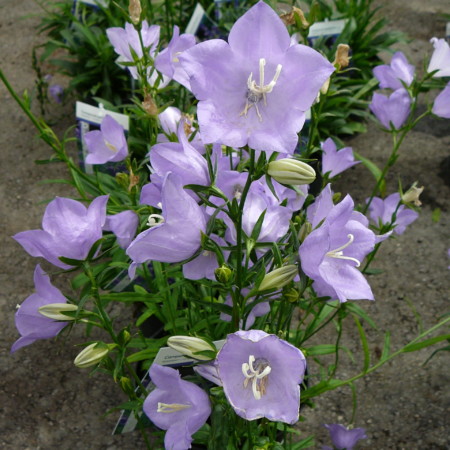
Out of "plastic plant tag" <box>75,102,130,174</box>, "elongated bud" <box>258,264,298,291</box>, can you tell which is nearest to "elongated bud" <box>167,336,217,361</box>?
"elongated bud" <box>258,264,298,291</box>

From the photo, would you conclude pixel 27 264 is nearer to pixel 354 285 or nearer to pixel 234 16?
pixel 234 16

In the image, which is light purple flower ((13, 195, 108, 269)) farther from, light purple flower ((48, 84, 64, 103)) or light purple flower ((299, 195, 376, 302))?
light purple flower ((48, 84, 64, 103))

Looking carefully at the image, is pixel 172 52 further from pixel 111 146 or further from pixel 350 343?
pixel 350 343

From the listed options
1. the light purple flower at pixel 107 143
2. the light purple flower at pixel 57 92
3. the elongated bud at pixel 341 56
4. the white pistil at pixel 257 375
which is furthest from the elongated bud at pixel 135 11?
the light purple flower at pixel 57 92

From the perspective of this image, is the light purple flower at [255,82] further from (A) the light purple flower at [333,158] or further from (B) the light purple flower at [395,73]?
(B) the light purple flower at [395,73]

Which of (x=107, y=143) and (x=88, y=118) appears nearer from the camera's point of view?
(x=107, y=143)

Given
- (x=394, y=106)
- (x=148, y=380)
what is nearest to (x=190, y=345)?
(x=148, y=380)

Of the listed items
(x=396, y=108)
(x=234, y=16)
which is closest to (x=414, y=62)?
(x=234, y=16)
